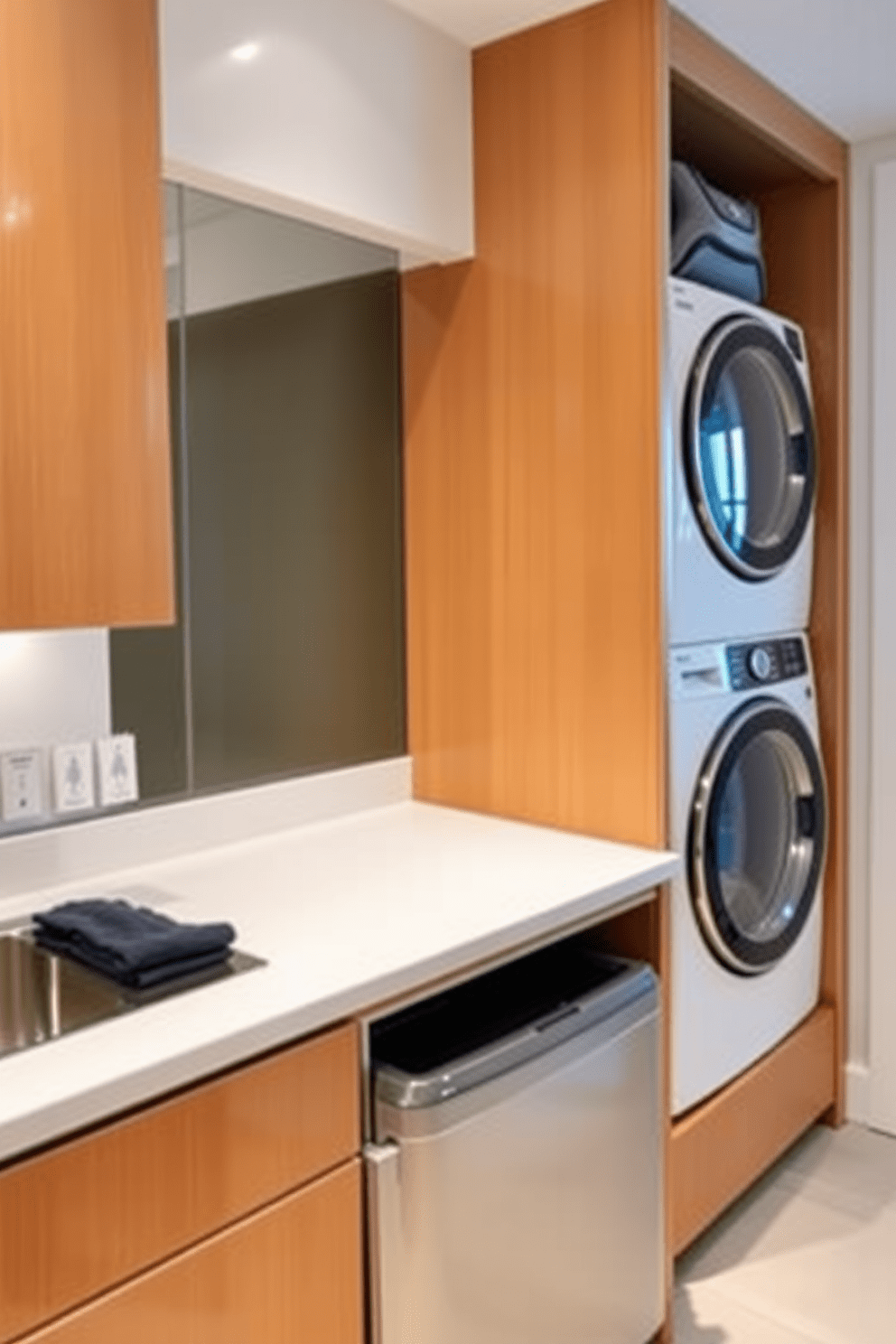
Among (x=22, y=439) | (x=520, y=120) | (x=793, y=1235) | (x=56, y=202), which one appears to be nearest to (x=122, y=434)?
(x=22, y=439)

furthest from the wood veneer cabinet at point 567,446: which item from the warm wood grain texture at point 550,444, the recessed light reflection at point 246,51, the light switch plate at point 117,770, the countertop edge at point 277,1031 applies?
the light switch plate at point 117,770

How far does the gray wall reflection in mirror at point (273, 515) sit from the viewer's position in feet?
6.68

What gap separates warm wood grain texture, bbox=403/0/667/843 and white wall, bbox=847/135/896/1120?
920 millimetres

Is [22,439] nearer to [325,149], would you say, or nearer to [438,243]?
[325,149]

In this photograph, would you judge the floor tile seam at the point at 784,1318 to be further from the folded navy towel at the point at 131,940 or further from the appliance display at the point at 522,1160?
the folded navy towel at the point at 131,940

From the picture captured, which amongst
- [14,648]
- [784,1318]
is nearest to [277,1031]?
[14,648]

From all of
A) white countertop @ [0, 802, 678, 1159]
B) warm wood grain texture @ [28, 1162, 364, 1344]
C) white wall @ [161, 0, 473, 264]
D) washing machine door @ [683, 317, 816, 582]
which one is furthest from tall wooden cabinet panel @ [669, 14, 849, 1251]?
warm wood grain texture @ [28, 1162, 364, 1344]

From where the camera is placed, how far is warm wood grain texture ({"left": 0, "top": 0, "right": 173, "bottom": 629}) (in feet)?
4.42

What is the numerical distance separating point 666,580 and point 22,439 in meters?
1.14

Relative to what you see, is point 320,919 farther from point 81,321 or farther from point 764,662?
point 764,662

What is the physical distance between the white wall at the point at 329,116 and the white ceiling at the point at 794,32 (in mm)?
94

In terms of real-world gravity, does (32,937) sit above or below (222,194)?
below

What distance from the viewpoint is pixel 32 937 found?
1585mm

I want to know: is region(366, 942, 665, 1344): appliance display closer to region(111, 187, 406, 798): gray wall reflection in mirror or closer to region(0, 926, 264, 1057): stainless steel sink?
region(0, 926, 264, 1057): stainless steel sink
